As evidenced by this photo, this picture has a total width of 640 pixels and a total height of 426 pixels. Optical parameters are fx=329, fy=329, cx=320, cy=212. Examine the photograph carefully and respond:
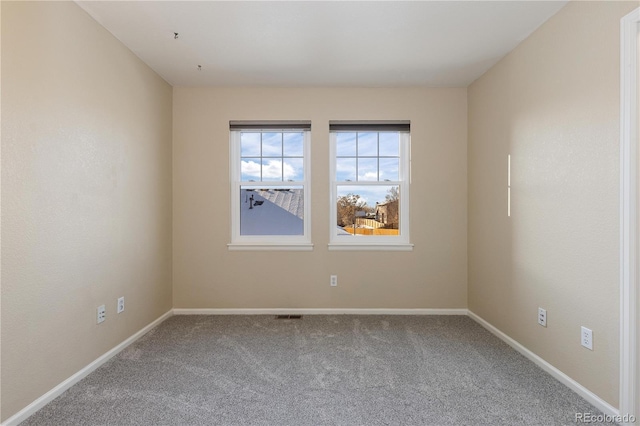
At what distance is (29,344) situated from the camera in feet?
6.15

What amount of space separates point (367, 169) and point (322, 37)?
1.60 m

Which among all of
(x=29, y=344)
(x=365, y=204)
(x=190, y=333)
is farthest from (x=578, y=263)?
(x=29, y=344)

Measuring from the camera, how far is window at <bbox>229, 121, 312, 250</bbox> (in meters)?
3.80

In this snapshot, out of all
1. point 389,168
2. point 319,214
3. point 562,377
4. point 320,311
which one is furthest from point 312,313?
point 562,377

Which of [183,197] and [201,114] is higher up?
[201,114]

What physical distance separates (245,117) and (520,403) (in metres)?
3.45

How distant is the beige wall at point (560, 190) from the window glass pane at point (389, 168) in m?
0.95

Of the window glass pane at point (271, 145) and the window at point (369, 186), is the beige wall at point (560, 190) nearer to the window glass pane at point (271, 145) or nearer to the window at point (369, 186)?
the window at point (369, 186)

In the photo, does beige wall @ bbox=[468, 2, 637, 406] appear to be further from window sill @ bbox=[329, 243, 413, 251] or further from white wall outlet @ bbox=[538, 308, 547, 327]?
window sill @ bbox=[329, 243, 413, 251]

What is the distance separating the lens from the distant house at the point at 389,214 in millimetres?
3820

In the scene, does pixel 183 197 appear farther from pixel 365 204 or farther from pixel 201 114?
pixel 365 204

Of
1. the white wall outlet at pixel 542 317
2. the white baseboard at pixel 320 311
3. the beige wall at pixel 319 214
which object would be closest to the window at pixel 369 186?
the beige wall at pixel 319 214

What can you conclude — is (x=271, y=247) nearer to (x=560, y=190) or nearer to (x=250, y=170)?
(x=250, y=170)

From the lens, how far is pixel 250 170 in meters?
3.83
